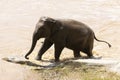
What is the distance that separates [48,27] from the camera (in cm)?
1130

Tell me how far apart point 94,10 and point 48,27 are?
8.63 meters

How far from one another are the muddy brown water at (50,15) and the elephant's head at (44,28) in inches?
36.9

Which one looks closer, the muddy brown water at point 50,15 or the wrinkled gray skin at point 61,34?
the wrinkled gray skin at point 61,34

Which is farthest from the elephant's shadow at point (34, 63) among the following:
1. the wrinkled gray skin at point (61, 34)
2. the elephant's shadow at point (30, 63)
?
the wrinkled gray skin at point (61, 34)

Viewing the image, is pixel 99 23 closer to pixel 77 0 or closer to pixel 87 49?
pixel 77 0

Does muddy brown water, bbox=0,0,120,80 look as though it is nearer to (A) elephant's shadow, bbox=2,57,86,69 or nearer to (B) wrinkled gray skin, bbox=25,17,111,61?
(A) elephant's shadow, bbox=2,57,86,69

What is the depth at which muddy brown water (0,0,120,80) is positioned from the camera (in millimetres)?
13438

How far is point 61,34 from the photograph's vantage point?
451 inches

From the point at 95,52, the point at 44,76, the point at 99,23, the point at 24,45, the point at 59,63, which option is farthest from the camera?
the point at 99,23

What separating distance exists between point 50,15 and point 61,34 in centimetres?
753

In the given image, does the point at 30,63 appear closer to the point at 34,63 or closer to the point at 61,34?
the point at 34,63

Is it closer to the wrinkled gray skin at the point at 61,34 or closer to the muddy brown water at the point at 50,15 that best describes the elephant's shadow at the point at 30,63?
the muddy brown water at the point at 50,15

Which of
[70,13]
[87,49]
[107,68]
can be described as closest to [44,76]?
[107,68]

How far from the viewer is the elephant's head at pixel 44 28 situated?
11156 millimetres
